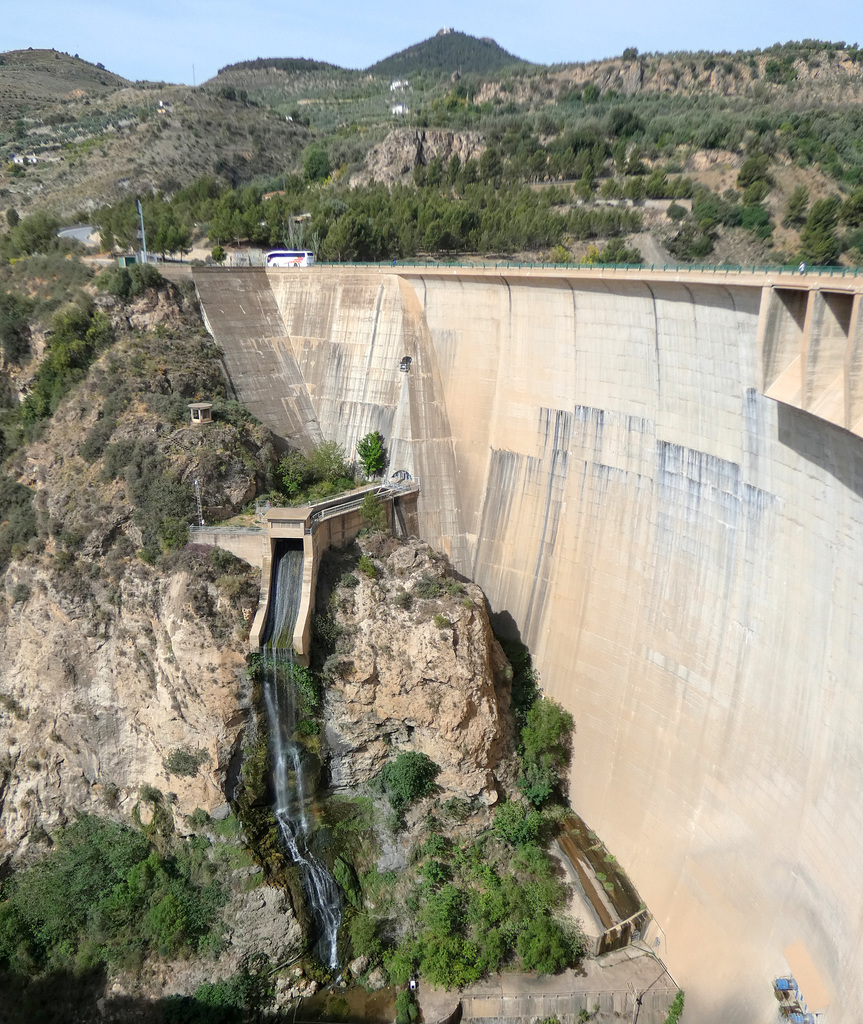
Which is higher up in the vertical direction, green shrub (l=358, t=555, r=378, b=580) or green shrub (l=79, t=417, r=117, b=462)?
green shrub (l=79, t=417, r=117, b=462)

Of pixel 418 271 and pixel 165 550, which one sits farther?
pixel 418 271

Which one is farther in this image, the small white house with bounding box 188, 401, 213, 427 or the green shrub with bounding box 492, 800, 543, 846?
the small white house with bounding box 188, 401, 213, 427

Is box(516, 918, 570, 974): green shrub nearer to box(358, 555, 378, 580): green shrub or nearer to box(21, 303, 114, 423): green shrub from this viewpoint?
box(358, 555, 378, 580): green shrub

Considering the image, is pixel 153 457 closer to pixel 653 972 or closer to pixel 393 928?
pixel 393 928

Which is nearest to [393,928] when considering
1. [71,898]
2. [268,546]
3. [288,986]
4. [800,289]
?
[288,986]

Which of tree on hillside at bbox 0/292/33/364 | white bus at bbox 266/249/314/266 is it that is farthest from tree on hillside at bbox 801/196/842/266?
tree on hillside at bbox 0/292/33/364

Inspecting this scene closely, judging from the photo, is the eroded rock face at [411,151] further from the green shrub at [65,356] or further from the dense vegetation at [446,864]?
the dense vegetation at [446,864]

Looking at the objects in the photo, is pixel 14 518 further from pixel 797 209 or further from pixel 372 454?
pixel 797 209
